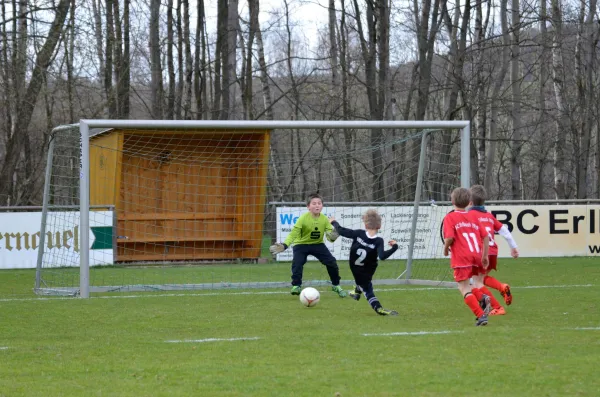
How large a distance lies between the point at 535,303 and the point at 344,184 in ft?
45.4

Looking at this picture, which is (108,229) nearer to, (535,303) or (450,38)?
(535,303)

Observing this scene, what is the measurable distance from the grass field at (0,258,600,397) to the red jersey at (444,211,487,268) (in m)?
0.65

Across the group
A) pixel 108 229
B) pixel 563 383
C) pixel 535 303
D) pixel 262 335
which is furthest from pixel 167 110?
pixel 563 383

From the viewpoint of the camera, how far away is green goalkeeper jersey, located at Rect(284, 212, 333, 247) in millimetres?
12781

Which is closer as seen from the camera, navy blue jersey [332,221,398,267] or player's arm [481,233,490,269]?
player's arm [481,233,490,269]

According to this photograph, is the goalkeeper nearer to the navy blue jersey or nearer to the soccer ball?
the soccer ball

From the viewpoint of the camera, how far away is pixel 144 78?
3566 cm

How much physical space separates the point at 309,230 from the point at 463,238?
12.1 feet

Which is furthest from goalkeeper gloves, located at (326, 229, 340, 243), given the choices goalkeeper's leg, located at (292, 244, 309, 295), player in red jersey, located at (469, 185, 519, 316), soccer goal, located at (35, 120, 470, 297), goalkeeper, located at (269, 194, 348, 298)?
soccer goal, located at (35, 120, 470, 297)

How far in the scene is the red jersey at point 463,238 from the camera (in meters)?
9.43

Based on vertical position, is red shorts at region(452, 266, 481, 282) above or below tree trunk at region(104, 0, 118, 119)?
below

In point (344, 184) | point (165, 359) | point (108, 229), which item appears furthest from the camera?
point (344, 184)

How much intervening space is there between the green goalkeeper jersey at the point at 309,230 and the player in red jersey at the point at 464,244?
3462mm

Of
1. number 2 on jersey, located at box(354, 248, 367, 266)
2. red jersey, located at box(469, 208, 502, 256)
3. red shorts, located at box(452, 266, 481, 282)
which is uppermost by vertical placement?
red jersey, located at box(469, 208, 502, 256)
